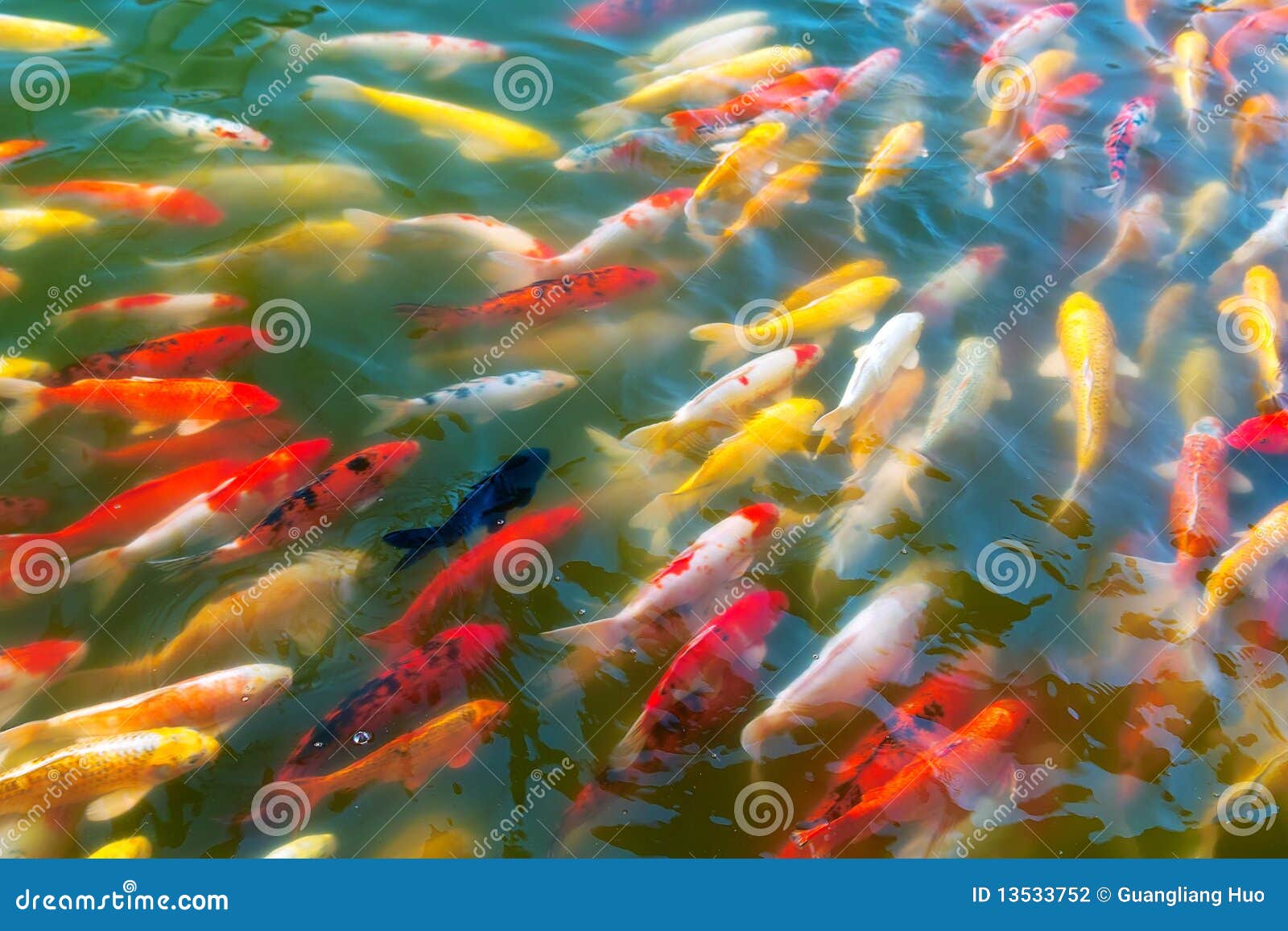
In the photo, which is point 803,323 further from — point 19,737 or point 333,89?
point 19,737

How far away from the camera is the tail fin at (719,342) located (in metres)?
6.43

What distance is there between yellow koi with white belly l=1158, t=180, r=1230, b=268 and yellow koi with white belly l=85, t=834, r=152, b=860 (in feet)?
24.8

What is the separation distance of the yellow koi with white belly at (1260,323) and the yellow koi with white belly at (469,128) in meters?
5.27

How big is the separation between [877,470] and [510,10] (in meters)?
6.36

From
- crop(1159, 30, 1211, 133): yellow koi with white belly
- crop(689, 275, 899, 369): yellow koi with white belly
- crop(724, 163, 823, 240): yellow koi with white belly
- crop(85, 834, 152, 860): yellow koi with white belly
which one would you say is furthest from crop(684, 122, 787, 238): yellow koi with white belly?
crop(85, 834, 152, 860): yellow koi with white belly

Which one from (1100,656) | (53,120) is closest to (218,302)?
(53,120)

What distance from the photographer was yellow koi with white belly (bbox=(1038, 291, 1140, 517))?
600 cm

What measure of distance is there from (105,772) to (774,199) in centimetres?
591

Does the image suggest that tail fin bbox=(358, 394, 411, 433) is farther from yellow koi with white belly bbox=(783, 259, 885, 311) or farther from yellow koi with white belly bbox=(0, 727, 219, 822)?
yellow koi with white belly bbox=(783, 259, 885, 311)

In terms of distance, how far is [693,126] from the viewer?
827 centimetres

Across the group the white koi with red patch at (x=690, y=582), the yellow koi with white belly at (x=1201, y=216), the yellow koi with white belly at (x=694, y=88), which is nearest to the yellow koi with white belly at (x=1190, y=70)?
the yellow koi with white belly at (x=1201, y=216)

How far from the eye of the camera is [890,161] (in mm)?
8008

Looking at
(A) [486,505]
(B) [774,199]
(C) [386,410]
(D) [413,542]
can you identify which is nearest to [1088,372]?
(B) [774,199]

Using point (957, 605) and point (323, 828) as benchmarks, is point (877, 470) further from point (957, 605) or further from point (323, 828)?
point (323, 828)
